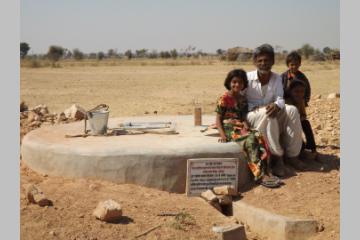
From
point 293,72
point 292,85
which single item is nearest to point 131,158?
point 292,85

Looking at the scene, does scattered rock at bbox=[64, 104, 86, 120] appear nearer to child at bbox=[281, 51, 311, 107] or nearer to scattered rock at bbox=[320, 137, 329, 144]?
child at bbox=[281, 51, 311, 107]

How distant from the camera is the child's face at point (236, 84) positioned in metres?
5.43

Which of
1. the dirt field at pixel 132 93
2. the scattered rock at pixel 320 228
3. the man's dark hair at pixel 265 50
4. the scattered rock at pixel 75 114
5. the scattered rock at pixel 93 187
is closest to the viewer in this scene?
the scattered rock at pixel 320 228

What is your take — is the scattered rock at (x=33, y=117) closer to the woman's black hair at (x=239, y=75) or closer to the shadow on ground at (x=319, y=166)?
the woman's black hair at (x=239, y=75)

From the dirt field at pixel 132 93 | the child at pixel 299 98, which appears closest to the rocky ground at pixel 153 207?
the child at pixel 299 98

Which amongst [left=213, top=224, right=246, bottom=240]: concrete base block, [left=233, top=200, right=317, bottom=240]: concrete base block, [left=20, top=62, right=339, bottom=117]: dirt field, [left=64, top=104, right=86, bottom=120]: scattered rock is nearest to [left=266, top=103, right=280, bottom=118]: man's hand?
[left=233, top=200, right=317, bottom=240]: concrete base block

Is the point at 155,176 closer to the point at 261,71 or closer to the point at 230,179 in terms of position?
the point at 230,179

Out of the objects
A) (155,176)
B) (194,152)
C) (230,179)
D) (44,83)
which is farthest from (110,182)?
(44,83)

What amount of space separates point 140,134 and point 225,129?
45.8 inches

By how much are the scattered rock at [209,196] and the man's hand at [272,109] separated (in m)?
1.08

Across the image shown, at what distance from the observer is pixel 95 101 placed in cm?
1363

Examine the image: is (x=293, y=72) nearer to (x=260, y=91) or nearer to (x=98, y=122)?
(x=260, y=91)

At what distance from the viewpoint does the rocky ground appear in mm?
4012

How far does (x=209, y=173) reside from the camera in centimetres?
519
